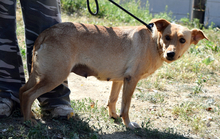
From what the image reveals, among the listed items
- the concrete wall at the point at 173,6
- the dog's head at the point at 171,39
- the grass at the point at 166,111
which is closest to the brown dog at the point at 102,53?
the dog's head at the point at 171,39

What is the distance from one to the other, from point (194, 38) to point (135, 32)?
35.0 inches

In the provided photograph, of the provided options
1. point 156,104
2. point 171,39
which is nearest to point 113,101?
point 156,104

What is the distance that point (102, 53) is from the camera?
299cm

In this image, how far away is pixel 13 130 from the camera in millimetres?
2557

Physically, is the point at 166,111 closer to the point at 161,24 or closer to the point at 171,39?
the point at 171,39

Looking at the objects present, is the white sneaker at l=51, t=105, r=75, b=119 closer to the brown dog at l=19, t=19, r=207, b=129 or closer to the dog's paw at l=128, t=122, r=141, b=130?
the brown dog at l=19, t=19, r=207, b=129

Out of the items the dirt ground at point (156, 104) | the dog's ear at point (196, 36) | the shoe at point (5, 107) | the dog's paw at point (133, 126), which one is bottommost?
the dirt ground at point (156, 104)

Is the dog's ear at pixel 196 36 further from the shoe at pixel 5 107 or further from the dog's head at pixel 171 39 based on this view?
the shoe at pixel 5 107

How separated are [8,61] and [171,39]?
7.07 ft

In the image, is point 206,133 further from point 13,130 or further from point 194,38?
point 13,130

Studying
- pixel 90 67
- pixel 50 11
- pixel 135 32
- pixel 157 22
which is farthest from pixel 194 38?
pixel 50 11

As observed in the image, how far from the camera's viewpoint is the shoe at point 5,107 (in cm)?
280

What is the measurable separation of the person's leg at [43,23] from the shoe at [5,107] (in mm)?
401

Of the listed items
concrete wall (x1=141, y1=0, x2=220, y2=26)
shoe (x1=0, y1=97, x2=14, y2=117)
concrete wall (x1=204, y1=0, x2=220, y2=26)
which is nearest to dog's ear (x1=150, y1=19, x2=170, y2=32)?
shoe (x1=0, y1=97, x2=14, y2=117)
